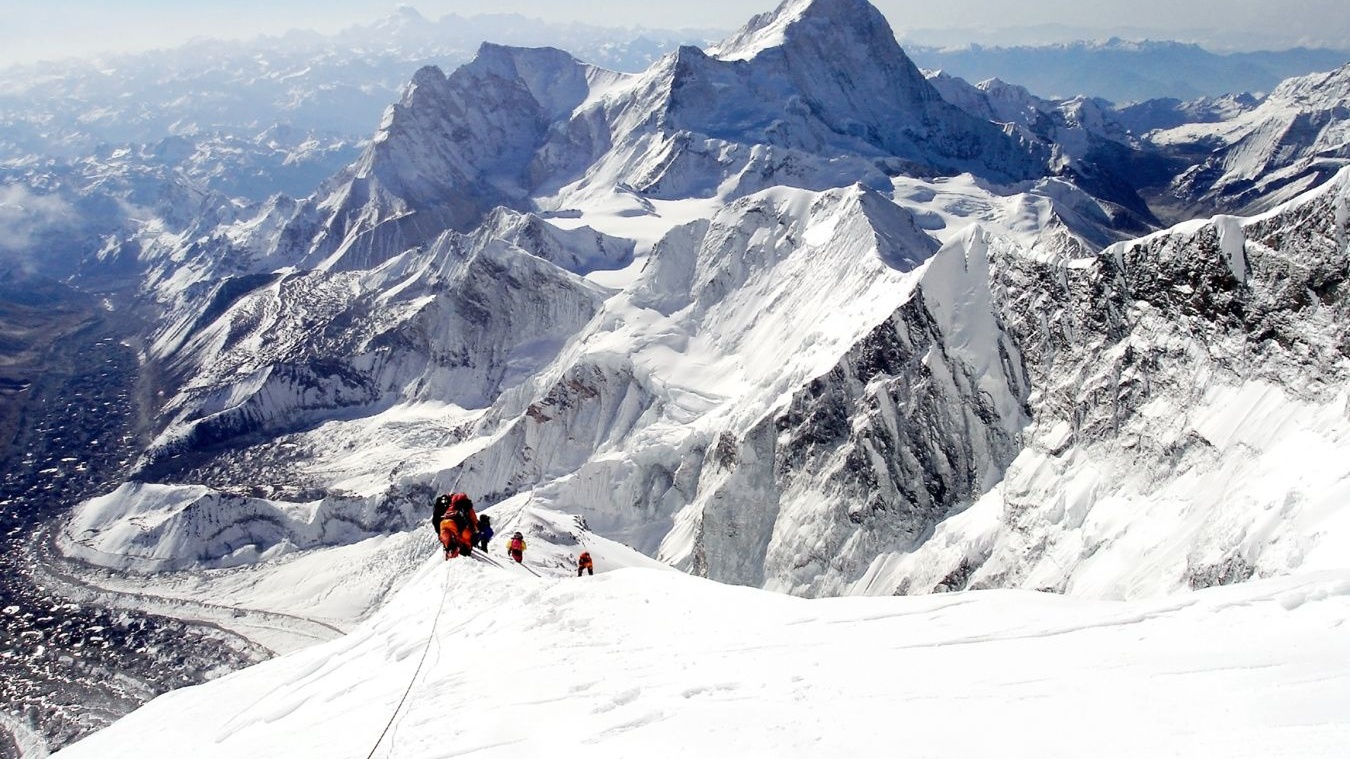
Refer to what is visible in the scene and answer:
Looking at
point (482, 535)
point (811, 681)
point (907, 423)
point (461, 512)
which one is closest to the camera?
point (811, 681)

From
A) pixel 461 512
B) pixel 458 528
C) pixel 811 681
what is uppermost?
pixel 811 681

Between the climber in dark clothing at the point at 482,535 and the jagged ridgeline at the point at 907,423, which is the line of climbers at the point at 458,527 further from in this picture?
the jagged ridgeline at the point at 907,423

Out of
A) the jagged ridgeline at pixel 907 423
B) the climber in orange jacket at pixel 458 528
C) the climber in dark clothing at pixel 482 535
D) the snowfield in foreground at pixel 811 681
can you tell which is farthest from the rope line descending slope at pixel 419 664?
the jagged ridgeline at pixel 907 423

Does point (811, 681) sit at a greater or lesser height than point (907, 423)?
greater

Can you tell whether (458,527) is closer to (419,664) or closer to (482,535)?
(482,535)

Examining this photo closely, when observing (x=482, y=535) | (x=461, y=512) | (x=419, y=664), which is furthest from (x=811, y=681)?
(x=482, y=535)

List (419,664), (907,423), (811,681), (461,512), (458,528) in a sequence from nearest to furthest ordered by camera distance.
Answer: (811,681) < (419,664) < (458,528) < (461,512) < (907,423)
